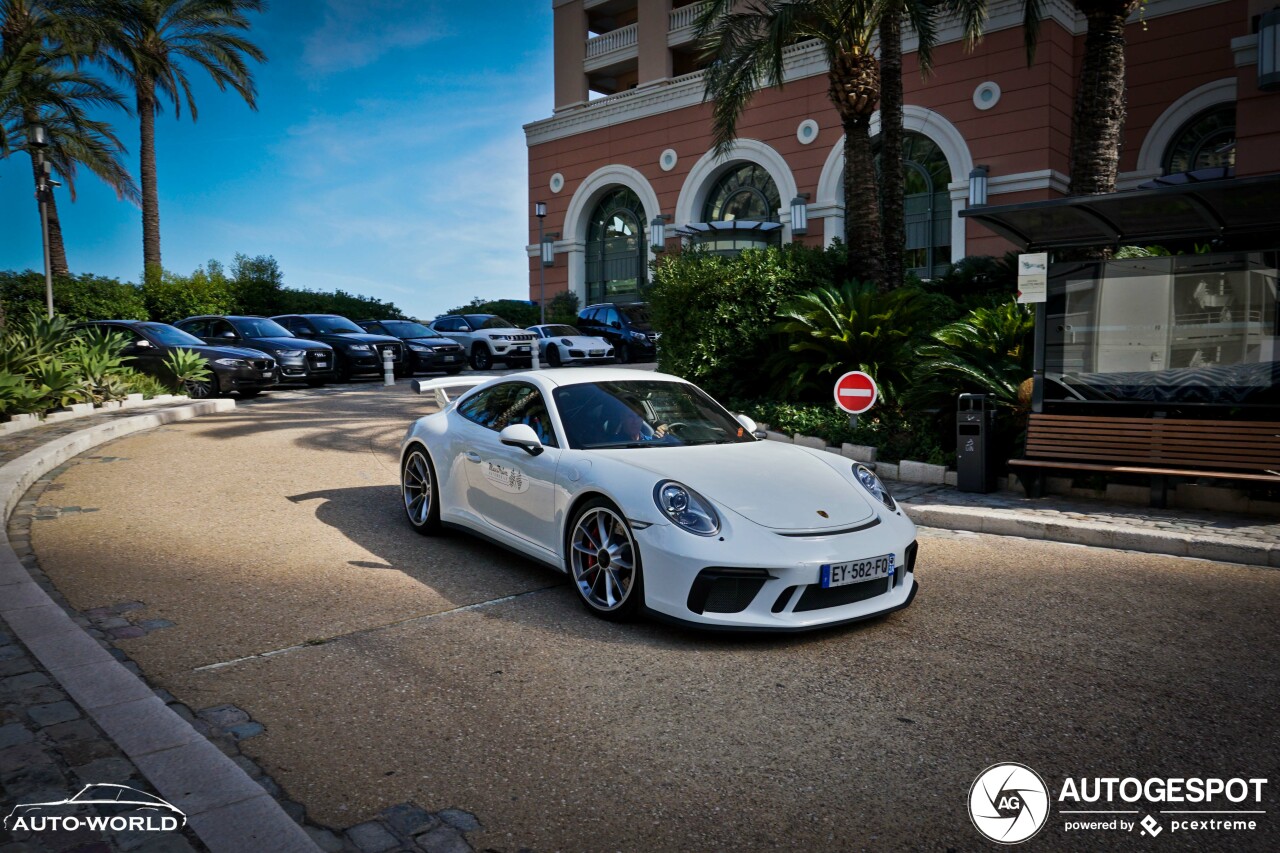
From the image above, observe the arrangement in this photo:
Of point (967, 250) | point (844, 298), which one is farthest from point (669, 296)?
point (967, 250)

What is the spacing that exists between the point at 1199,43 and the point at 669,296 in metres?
20.2

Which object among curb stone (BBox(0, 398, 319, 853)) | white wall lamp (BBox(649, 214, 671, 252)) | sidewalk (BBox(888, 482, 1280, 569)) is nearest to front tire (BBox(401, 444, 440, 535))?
curb stone (BBox(0, 398, 319, 853))

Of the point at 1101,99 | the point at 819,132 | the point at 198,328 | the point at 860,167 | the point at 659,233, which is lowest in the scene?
the point at 198,328

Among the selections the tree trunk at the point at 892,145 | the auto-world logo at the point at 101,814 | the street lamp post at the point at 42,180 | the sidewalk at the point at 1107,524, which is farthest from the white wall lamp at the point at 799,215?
the auto-world logo at the point at 101,814

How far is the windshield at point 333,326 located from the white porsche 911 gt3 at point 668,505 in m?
16.6

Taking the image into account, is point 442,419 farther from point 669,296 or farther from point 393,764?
point 669,296

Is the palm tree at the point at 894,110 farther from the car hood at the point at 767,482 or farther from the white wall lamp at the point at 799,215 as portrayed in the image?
the white wall lamp at the point at 799,215

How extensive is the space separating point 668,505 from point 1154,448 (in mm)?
5294

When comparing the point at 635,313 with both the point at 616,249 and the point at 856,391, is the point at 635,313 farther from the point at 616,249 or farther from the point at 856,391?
the point at 856,391

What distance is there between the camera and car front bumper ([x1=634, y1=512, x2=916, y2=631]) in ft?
14.5

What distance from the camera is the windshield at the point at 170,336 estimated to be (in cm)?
1686

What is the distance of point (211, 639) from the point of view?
182 inches

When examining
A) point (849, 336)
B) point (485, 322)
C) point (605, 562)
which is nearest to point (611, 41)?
point (485, 322)

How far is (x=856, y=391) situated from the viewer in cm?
950
